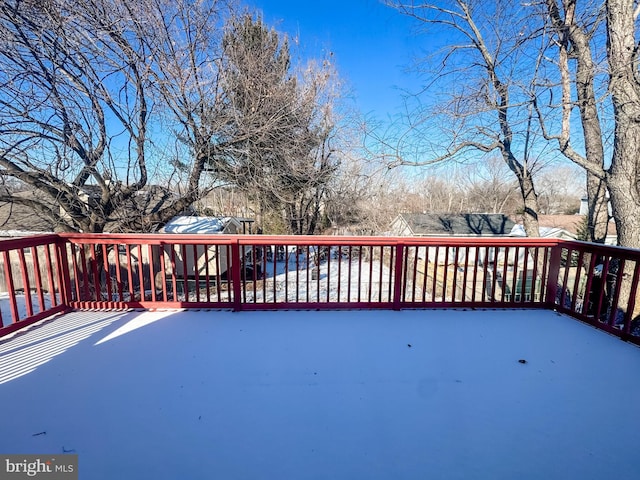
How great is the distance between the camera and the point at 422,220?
15.8m

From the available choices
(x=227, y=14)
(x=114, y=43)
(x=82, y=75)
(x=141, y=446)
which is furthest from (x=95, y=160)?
(x=141, y=446)

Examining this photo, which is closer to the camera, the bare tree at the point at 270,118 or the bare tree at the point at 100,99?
the bare tree at the point at 100,99

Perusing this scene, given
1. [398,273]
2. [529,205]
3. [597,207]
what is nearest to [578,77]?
[597,207]

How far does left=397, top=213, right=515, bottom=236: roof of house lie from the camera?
600 inches

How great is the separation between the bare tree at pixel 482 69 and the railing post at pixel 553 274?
3.15m

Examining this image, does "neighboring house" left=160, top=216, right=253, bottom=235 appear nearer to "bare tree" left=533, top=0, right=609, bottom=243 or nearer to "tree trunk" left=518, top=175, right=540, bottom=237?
"bare tree" left=533, top=0, right=609, bottom=243

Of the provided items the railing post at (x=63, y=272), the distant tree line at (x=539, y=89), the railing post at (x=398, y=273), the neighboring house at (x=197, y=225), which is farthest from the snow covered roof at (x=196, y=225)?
the railing post at (x=398, y=273)

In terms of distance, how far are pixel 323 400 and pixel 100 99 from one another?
630cm

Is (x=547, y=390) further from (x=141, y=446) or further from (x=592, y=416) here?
(x=141, y=446)

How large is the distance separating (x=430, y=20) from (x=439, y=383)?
7.03m

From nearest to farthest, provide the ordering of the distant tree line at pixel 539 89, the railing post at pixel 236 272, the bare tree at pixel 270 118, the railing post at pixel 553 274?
the railing post at pixel 236 272
the railing post at pixel 553 274
the distant tree line at pixel 539 89
the bare tree at pixel 270 118

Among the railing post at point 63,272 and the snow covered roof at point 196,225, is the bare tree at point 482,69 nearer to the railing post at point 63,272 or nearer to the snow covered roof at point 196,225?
the railing post at point 63,272

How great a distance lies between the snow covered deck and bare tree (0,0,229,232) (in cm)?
406

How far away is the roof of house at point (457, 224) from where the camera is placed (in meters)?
15.2
